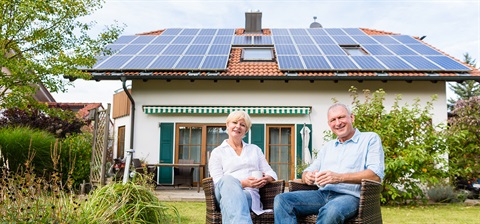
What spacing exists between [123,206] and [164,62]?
798 cm

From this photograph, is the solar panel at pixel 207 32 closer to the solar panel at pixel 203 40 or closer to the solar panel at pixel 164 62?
the solar panel at pixel 203 40

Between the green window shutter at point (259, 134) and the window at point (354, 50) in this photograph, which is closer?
the green window shutter at point (259, 134)

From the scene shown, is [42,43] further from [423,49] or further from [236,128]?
[423,49]

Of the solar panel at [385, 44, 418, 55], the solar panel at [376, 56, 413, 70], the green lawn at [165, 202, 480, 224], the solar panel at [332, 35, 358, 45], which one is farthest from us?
the solar panel at [332, 35, 358, 45]

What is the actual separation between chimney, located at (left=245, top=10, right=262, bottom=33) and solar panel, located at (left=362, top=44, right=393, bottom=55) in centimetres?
415

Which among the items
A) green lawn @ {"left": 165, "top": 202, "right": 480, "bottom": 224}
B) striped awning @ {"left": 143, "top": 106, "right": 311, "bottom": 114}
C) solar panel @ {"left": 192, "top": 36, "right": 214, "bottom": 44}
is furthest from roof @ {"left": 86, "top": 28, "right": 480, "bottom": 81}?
green lawn @ {"left": 165, "top": 202, "right": 480, "bottom": 224}

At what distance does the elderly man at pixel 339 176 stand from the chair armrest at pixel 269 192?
24cm

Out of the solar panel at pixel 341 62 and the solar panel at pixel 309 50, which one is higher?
the solar panel at pixel 309 50

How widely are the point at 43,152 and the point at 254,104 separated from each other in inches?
198

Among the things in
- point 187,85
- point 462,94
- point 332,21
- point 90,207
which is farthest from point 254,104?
point 462,94

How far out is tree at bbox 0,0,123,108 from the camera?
703 cm

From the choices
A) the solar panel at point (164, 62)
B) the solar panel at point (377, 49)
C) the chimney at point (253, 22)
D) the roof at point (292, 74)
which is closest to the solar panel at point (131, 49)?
the solar panel at point (164, 62)

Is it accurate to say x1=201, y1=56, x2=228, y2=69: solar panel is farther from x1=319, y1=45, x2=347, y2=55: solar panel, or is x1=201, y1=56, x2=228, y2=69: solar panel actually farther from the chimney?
the chimney

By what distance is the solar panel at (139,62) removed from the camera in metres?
10.8
